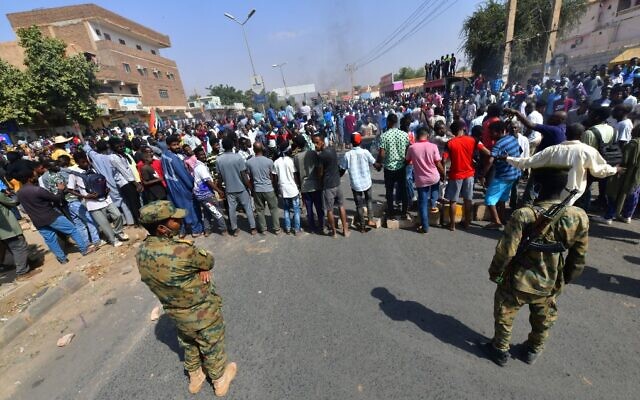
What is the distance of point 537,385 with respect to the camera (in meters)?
2.36

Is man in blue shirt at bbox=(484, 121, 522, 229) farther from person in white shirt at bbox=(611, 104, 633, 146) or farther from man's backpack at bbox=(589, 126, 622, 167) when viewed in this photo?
person in white shirt at bbox=(611, 104, 633, 146)

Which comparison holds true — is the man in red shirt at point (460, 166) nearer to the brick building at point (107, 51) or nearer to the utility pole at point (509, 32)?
the utility pole at point (509, 32)

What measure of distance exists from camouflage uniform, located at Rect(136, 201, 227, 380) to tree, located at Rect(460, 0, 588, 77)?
3043 centimetres

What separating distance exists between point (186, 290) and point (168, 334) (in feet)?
5.44

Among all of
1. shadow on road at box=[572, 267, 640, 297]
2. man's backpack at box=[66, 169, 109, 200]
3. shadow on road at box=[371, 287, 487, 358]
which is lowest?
shadow on road at box=[572, 267, 640, 297]

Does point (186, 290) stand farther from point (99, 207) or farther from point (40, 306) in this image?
point (99, 207)

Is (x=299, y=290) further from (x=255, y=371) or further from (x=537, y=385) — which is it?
(x=537, y=385)

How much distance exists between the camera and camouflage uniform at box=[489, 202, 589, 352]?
82.2 inches

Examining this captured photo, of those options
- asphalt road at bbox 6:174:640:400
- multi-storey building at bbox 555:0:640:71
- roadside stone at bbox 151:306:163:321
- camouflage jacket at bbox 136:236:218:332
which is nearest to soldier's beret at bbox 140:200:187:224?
camouflage jacket at bbox 136:236:218:332

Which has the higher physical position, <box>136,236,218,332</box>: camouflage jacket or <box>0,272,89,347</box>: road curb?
<box>136,236,218,332</box>: camouflage jacket

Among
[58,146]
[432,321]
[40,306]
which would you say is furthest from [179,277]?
[58,146]

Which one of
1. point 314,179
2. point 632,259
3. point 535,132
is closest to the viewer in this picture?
point 632,259

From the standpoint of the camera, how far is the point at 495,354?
2561 mm

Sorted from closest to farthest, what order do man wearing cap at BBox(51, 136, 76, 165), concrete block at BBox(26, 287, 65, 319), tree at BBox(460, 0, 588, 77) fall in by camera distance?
1. concrete block at BBox(26, 287, 65, 319)
2. man wearing cap at BBox(51, 136, 76, 165)
3. tree at BBox(460, 0, 588, 77)
